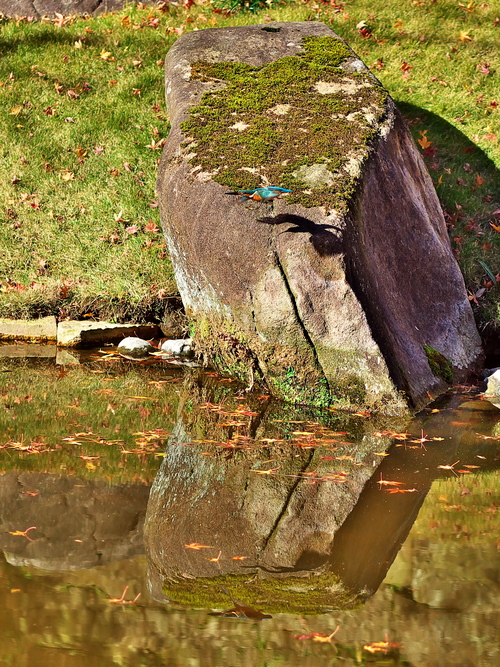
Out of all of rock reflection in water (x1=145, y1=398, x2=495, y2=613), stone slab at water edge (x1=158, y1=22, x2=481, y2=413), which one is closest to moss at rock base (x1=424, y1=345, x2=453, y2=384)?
stone slab at water edge (x1=158, y1=22, x2=481, y2=413)

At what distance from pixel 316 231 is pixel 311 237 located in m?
0.07

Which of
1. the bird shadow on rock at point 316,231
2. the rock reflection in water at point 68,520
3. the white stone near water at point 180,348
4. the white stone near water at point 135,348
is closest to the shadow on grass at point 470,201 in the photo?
the bird shadow on rock at point 316,231

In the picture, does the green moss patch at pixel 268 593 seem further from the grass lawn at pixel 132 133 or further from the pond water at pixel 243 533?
the grass lawn at pixel 132 133

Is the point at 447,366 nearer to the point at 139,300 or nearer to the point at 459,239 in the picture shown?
the point at 459,239

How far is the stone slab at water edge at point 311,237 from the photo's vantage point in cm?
487

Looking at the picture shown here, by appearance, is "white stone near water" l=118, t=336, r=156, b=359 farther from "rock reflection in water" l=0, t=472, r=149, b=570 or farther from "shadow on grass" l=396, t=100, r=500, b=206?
"shadow on grass" l=396, t=100, r=500, b=206

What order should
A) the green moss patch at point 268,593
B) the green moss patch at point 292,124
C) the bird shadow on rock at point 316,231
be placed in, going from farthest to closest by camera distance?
the green moss patch at point 292,124 → the bird shadow on rock at point 316,231 → the green moss patch at point 268,593

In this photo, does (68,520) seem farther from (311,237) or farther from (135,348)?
(135,348)

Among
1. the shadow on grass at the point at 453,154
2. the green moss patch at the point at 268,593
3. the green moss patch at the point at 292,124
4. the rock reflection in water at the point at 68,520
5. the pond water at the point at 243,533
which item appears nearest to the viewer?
the pond water at the point at 243,533

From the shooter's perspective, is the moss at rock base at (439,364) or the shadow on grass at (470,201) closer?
the moss at rock base at (439,364)

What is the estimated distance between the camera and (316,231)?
489 cm

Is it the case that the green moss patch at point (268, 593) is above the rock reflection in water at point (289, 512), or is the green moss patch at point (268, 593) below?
above

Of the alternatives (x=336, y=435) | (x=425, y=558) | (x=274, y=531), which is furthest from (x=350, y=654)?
(x=336, y=435)

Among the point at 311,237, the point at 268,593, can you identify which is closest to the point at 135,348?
the point at 311,237
